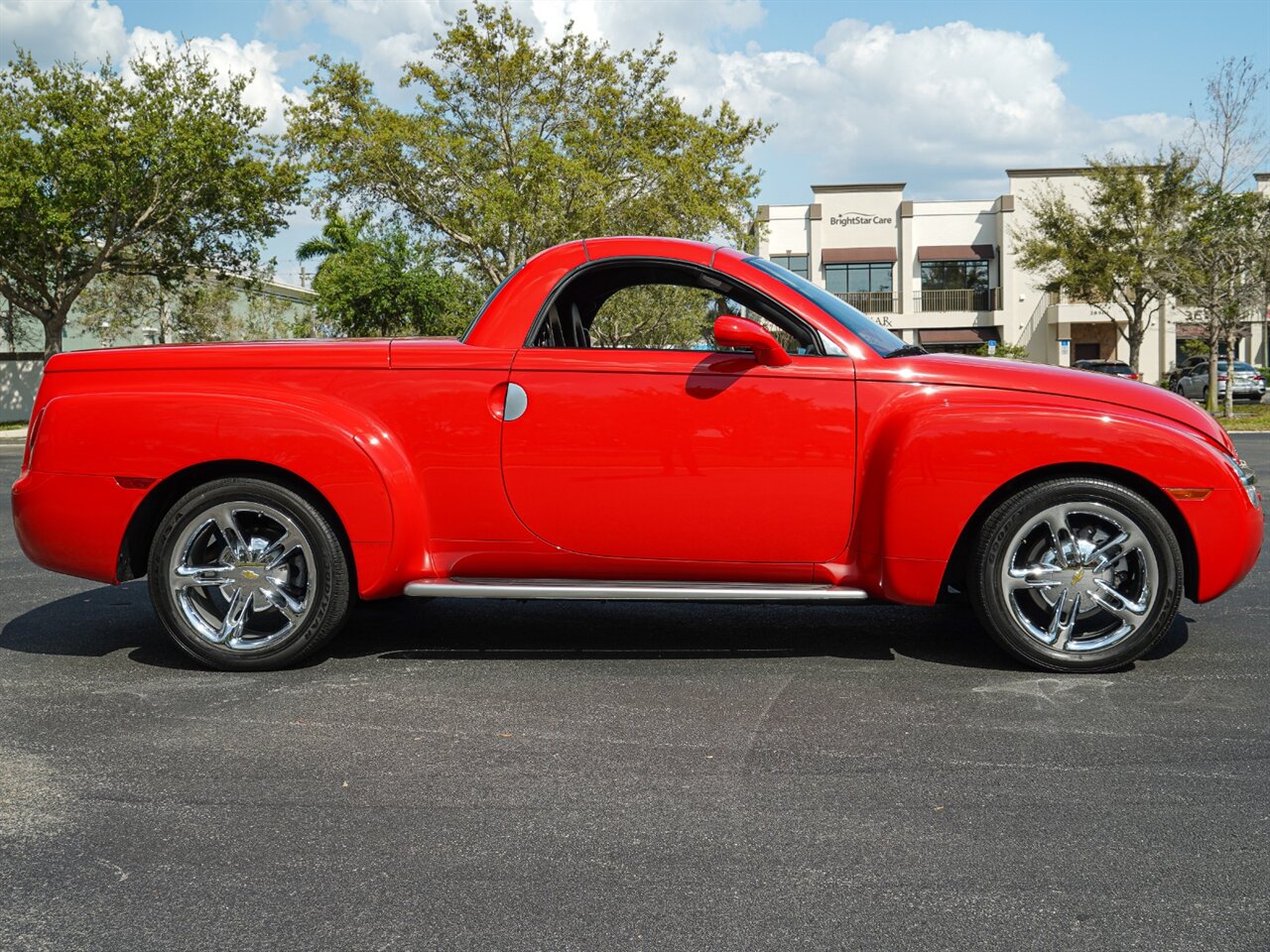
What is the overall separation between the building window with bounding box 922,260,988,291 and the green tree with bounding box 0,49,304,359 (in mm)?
39529

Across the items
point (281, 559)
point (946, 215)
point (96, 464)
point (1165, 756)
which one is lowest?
point (1165, 756)

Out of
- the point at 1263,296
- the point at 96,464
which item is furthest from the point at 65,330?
the point at 96,464

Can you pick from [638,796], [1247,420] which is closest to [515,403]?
[638,796]

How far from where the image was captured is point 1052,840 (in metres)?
3.06

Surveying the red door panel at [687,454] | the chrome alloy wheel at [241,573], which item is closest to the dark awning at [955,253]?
the red door panel at [687,454]

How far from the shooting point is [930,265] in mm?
64062

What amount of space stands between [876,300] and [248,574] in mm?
62041

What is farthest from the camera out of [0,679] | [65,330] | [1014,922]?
[65,330]

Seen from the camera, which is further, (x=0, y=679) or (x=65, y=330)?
(x=65, y=330)

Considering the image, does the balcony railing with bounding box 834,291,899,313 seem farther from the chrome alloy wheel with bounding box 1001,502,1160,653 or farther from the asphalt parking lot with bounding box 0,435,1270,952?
the chrome alloy wheel with bounding box 1001,502,1160,653

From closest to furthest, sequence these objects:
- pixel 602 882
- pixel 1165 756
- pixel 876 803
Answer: pixel 602 882 → pixel 876 803 → pixel 1165 756

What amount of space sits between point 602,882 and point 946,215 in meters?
65.1

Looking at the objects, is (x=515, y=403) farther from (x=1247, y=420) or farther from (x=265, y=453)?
(x=1247, y=420)

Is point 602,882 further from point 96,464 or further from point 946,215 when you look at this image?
point 946,215
